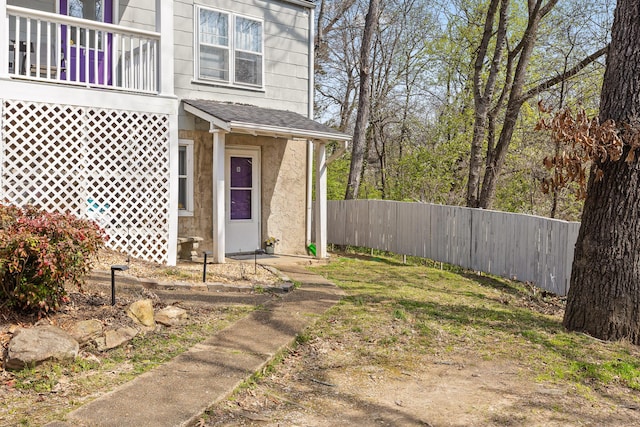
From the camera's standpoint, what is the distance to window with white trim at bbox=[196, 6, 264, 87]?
10961 mm

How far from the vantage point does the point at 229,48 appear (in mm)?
11258

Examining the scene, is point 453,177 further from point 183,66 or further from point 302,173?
point 183,66

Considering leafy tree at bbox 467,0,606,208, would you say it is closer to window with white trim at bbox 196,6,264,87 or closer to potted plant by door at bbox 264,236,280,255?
potted plant by door at bbox 264,236,280,255

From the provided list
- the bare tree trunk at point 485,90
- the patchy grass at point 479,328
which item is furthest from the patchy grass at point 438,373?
the bare tree trunk at point 485,90

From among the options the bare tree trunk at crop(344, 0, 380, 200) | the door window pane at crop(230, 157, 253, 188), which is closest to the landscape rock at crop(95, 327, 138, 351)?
the door window pane at crop(230, 157, 253, 188)

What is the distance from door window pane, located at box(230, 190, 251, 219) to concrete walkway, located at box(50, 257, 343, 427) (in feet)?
16.5

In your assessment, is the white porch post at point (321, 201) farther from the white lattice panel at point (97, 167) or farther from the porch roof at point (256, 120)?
the white lattice panel at point (97, 167)

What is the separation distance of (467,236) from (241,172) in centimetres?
488

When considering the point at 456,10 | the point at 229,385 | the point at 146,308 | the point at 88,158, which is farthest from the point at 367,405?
the point at 456,10

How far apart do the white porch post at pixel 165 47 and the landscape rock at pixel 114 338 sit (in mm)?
5075

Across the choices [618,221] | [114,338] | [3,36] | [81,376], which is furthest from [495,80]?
[81,376]

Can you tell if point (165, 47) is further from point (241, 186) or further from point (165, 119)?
point (241, 186)

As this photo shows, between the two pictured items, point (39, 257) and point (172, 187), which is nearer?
point (39, 257)

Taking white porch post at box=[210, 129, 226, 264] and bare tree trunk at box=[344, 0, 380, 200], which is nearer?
white porch post at box=[210, 129, 226, 264]
